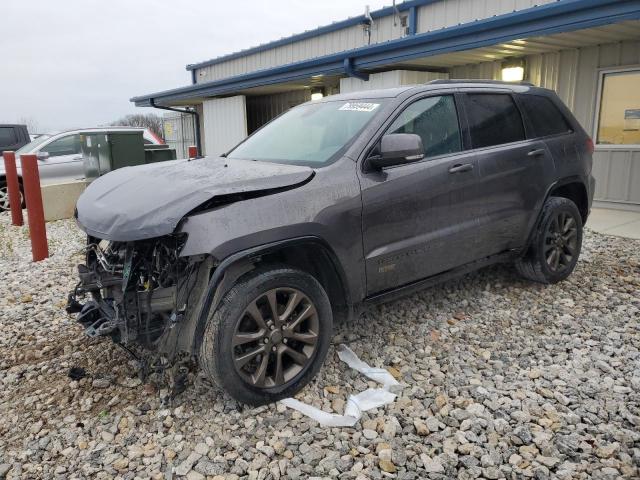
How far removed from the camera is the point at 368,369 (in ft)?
11.0

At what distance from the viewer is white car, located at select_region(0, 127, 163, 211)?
1028cm

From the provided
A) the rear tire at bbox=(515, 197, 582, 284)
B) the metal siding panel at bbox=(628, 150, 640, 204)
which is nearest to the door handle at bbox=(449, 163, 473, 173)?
the rear tire at bbox=(515, 197, 582, 284)

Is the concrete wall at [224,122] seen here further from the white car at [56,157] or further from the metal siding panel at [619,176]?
the metal siding panel at [619,176]

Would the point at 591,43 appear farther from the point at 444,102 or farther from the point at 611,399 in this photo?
the point at 611,399

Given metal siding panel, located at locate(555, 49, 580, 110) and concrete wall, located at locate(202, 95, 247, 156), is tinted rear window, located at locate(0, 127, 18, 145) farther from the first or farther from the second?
metal siding panel, located at locate(555, 49, 580, 110)

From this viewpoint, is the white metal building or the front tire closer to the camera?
the front tire

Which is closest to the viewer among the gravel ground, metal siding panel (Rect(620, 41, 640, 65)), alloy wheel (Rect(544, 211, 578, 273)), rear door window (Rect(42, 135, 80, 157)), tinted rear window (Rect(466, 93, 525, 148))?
the gravel ground

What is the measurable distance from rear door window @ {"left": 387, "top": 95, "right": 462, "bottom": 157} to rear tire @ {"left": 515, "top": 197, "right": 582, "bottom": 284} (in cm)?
128

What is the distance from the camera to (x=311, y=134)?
12.2 ft

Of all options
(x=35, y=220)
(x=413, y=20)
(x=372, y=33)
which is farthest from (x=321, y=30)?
(x=35, y=220)

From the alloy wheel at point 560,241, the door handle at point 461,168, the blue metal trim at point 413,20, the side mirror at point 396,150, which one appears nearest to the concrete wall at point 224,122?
the blue metal trim at point 413,20

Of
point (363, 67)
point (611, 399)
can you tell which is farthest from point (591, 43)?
point (611, 399)

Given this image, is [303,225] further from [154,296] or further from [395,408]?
[395,408]

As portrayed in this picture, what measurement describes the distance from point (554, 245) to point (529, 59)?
5.78m
